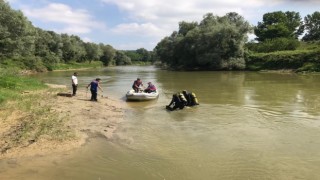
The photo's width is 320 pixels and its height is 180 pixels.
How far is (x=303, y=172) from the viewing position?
977 centimetres

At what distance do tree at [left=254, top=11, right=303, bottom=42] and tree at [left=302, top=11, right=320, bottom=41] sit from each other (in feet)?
7.29

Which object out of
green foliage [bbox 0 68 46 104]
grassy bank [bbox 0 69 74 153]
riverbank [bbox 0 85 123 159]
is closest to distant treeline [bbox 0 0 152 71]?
green foliage [bbox 0 68 46 104]

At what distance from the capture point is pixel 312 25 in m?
105

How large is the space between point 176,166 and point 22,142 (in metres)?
5.13

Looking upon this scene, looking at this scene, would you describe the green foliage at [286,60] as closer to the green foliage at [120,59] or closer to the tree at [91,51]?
the tree at [91,51]

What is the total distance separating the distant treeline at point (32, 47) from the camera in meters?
49.8

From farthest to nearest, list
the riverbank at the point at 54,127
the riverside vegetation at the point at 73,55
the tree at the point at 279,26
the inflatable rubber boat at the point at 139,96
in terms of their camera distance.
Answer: the tree at the point at 279,26, the inflatable rubber boat at the point at 139,96, the riverside vegetation at the point at 73,55, the riverbank at the point at 54,127

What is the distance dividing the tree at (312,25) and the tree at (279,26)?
7.29ft

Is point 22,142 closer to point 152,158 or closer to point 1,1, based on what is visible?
point 152,158

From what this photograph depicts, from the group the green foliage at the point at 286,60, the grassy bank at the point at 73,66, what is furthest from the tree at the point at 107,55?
the green foliage at the point at 286,60

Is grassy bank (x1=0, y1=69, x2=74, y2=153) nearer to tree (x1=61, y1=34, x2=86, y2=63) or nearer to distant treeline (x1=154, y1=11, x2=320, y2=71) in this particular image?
distant treeline (x1=154, y1=11, x2=320, y2=71)

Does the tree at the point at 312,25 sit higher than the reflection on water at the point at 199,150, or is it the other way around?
the tree at the point at 312,25

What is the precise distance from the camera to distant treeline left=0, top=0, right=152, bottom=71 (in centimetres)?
4984

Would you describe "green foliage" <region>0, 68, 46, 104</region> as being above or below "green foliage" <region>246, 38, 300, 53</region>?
below
